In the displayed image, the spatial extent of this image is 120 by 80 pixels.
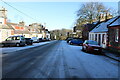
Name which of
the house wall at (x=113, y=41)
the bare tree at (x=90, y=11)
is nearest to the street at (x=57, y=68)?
the house wall at (x=113, y=41)

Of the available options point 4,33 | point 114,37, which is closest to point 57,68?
point 114,37

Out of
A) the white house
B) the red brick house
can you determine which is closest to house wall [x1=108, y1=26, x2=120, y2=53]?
the red brick house

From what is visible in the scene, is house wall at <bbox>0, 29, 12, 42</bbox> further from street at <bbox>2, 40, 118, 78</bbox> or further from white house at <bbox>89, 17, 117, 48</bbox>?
street at <bbox>2, 40, 118, 78</bbox>

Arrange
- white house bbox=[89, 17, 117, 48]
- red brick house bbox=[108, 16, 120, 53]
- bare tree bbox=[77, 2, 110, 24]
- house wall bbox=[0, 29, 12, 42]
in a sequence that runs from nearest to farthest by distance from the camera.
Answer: red brick house bbox=[108, 16, 120, 53], white house bbox=[89, 17, 117, 48], house wall bbox=[0, 29, 12, 42], bare tree bbox=[77, 2, 110, 24]

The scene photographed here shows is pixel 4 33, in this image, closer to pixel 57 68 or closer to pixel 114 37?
pixel 114 37

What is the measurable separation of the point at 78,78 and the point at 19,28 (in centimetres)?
5061

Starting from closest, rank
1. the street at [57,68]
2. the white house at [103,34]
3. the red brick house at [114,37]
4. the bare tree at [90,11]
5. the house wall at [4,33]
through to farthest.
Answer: the street at [57,68] < the red brick house at [114,37] < the white house at [103,34] < the house wall at [4,33] < the bare tree at [90,11]

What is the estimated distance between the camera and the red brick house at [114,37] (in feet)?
52.2

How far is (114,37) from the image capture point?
57.0 feet

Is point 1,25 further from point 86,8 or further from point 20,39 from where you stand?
point 86,8

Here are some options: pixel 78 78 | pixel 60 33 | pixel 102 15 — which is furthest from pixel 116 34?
pixel 60 33

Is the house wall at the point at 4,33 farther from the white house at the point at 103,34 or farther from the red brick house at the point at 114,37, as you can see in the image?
the red brick house at the point at 114,37

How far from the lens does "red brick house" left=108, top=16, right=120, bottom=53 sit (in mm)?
15906

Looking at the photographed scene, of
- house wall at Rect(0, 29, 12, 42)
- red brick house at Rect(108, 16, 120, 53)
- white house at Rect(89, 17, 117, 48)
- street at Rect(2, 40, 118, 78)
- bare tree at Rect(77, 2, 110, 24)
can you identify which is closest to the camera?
street at Rect(2, 40, 118, 78)
